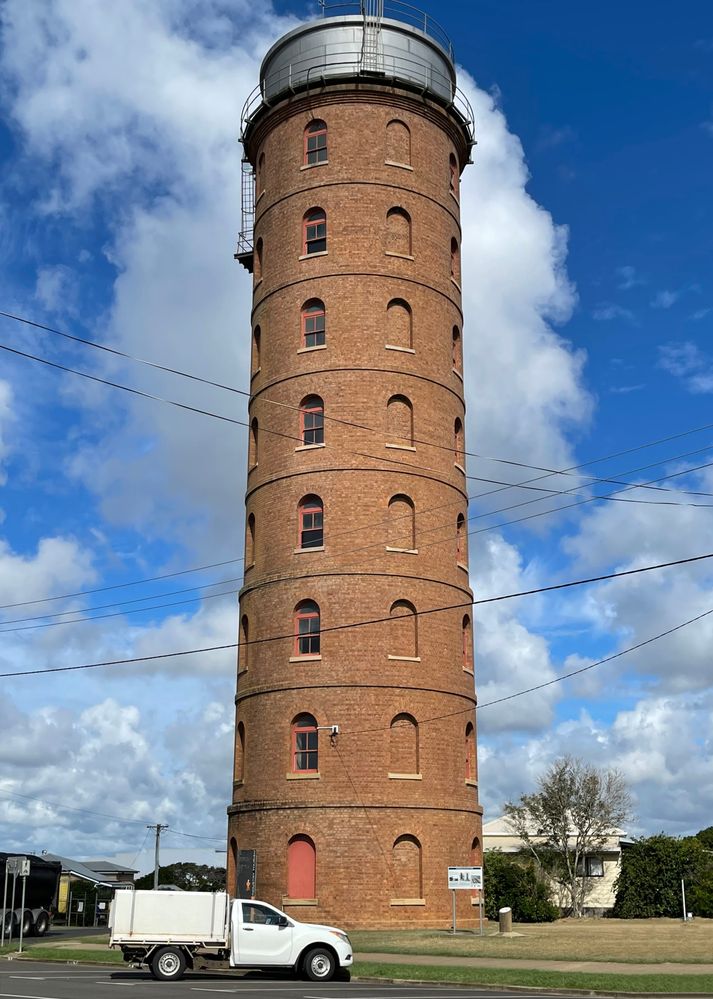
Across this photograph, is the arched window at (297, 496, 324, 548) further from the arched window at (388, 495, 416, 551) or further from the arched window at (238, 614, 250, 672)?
the arched window at (238, 614, 250, 672)

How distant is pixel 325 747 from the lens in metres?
33.6

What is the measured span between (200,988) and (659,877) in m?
39.0

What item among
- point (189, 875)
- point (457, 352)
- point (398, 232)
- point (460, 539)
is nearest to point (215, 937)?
point (460, 539)

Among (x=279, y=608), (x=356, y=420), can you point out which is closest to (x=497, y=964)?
(x=279, y=608)

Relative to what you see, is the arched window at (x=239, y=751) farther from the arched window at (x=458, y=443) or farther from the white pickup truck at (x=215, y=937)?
the white pickup truck at (x=215, y=937)

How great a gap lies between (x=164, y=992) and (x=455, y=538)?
20874 mm

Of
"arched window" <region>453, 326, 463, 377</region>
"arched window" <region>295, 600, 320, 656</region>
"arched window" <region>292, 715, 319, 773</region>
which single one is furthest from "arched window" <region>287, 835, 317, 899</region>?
"arched window" <region>453, 326, 463, 377</region>

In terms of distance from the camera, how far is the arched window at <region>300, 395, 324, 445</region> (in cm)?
3656

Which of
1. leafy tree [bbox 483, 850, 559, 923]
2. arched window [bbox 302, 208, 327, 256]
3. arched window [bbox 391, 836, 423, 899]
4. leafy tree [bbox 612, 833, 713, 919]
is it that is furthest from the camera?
leafy tree [bbox 612, 833, 713, 919]

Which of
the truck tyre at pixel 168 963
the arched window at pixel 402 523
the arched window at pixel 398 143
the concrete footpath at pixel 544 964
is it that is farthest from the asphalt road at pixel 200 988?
the arched window at pixel 398 143

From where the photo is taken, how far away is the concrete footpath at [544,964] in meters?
22.7

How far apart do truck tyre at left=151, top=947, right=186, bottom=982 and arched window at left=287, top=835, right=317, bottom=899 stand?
34.4 feet

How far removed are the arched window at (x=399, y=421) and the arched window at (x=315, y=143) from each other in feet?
29.6

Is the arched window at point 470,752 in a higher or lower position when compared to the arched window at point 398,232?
lower
